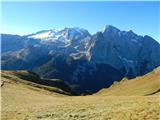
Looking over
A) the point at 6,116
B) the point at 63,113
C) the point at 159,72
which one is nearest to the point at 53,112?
the point at 63,113

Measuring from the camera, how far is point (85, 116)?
124 ft

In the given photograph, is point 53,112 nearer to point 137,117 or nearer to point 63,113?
point 63,113

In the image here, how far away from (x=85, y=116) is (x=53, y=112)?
→ 233 inches

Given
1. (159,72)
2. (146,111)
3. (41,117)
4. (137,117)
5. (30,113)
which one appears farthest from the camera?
(159,72)

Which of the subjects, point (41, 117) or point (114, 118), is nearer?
point (114, 118)

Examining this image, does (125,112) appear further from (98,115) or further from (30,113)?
(30,113)

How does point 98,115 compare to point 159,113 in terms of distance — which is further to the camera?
point 98,115

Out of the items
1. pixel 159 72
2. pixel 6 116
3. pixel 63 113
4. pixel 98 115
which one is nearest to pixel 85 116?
pixel 98 115

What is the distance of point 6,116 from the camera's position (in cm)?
4094

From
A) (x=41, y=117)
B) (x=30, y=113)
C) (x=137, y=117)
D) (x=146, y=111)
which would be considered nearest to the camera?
(x=137, y=117)

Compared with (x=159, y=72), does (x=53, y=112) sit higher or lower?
lower

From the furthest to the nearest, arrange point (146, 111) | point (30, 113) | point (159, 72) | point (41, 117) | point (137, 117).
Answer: point (159, 72), point (30, 113), point (41, 117), point (146, 111), point (137, 117)

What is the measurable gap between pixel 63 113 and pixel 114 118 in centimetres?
812

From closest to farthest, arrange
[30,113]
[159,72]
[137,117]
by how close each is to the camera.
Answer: [137,117], [30,113], [159,72]
